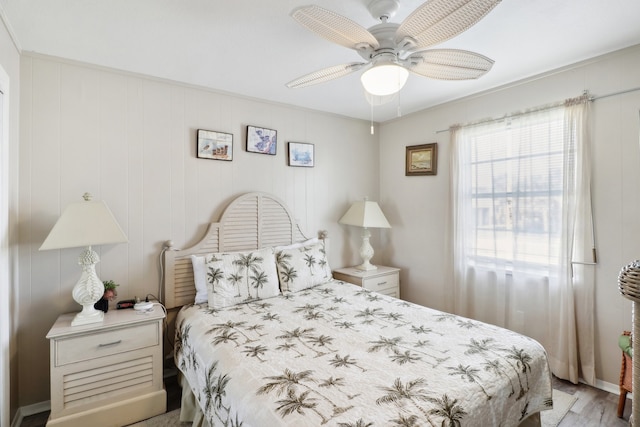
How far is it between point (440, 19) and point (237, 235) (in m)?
2.28

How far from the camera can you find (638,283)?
0.58m

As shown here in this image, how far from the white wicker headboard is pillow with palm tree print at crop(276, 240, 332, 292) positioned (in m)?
0.28

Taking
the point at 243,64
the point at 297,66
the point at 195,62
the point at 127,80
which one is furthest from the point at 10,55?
the point at 297,66

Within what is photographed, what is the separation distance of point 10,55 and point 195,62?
3.41 ft

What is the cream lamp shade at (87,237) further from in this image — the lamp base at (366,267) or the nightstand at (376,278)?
the lamp base at (366,267)

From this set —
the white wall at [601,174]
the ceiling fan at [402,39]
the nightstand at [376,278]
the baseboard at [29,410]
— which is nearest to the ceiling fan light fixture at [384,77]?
the ceiling fan at [402,39]

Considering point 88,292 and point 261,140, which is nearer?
point 88,292

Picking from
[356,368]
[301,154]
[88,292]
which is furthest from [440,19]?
[88,292]

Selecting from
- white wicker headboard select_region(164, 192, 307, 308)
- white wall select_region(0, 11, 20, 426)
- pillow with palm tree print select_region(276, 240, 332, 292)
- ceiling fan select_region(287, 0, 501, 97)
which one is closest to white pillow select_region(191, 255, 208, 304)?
white wicker headboard select_region(164, 192, 307, 308)

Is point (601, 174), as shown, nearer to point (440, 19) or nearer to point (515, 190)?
point (515, 190)

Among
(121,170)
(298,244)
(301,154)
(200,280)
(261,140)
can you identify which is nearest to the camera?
(121,170)

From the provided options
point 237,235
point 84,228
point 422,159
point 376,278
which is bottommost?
point 376,278

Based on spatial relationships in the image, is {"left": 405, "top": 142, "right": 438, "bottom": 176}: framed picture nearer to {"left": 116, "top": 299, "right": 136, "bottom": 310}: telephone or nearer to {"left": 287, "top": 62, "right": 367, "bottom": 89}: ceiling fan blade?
{"left": 287, "top": 62, "right": 367, "bottom": 89}: ceiling fan blade

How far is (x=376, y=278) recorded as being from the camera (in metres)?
3.40
